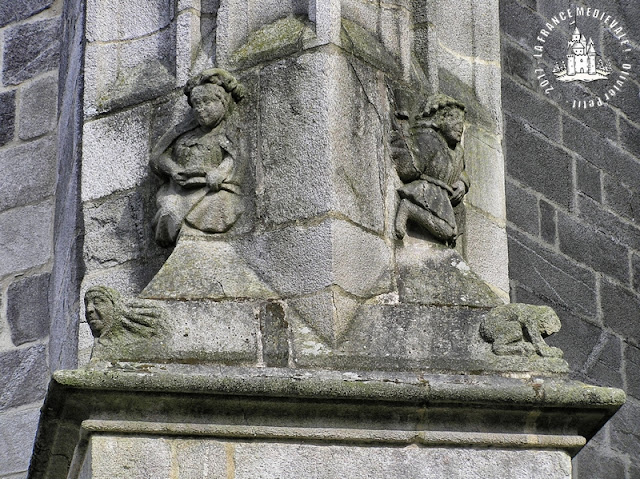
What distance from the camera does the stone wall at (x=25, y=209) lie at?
21.5ft

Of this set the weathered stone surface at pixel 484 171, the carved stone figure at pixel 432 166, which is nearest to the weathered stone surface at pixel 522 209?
the weathered stone surface at pixel 484 171

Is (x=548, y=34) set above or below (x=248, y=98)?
above

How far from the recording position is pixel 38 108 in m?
7.06

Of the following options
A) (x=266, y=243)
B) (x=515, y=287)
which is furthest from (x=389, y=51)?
(x=515, y=287)

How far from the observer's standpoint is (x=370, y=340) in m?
4.52

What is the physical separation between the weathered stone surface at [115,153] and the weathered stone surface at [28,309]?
1.50 meters

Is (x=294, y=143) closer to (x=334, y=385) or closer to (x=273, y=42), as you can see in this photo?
(x=273, y=42)

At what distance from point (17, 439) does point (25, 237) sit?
87 cm

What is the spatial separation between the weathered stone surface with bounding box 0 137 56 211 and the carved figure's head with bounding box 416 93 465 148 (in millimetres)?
2287

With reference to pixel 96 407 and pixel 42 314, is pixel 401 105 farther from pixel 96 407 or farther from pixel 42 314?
pixel 42 314

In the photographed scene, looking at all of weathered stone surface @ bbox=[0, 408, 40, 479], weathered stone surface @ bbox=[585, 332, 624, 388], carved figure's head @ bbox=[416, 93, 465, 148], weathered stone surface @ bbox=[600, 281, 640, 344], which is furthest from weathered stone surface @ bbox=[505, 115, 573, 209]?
weathered stone surface @ bbox=[0, 408, 40, 479]

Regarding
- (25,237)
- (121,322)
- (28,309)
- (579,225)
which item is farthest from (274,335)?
(579,225)

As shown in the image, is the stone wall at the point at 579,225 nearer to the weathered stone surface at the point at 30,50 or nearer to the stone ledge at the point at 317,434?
the weathered stone surface at the point at 30,50

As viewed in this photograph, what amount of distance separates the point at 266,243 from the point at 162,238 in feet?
1.22
